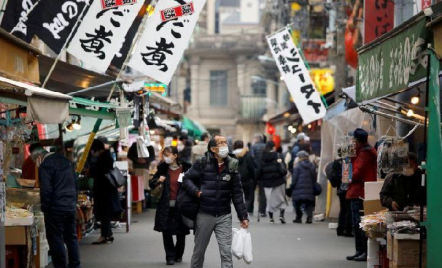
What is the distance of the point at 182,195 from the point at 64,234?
197 cm

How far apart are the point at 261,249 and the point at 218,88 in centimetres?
5684

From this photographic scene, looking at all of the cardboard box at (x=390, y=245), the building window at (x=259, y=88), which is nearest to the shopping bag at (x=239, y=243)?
the cardboard box at (x=390, y=245)

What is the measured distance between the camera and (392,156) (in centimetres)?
1312

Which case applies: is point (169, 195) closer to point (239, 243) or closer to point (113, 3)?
point (239, 243)

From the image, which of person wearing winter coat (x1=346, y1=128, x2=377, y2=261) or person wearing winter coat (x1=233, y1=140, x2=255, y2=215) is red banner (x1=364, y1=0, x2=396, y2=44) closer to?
person wearing winter coat (x1=233, y1=140, x2=255, y2=215)

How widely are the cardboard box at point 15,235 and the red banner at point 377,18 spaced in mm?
10363

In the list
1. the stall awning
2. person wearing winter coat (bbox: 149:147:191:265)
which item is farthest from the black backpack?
the stall awning

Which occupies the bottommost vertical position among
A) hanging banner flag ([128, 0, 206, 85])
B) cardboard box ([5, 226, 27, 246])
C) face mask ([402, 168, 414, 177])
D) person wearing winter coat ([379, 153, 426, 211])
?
cardboard box ([5, 226, 27, 246])

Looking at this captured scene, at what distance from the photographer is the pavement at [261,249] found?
1529 cm

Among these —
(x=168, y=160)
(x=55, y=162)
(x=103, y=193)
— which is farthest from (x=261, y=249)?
A: (x=55, y=162)

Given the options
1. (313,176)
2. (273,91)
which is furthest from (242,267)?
(273,91)

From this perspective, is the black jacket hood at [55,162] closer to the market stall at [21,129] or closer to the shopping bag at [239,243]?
the market stall at [21,129]

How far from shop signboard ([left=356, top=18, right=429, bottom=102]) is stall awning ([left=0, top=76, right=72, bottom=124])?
12.4ft

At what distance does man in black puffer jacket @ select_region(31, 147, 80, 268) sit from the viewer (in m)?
12.9
